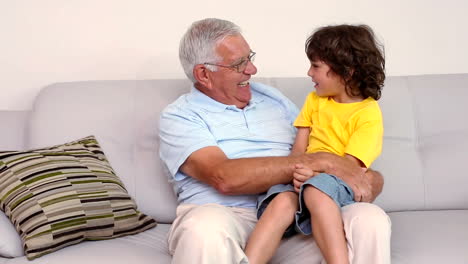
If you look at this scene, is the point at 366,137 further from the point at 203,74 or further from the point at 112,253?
the point at 112,253

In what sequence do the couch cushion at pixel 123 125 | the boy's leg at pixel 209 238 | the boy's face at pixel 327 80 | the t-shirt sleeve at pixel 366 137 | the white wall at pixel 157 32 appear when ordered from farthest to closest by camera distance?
the white wall at pixel 157 32 → the couch cushion at pixel 123 125 → the boy's face at pixel 327 80 → the t-shirt sleeve at pixel 366 137 → the boy's leg at pixel 209 238

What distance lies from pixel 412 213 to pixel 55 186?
4.12ft

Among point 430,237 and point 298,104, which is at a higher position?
point 298,104

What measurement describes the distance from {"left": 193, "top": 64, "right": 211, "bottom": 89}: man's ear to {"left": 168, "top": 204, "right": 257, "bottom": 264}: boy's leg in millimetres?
591

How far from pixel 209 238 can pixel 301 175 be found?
0.41 metres

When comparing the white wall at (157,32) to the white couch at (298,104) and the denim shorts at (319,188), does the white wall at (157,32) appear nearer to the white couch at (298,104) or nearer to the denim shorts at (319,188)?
the white couch at (298,104)

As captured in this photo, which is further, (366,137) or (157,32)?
(157,32)

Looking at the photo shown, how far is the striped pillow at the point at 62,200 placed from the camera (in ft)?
7.29

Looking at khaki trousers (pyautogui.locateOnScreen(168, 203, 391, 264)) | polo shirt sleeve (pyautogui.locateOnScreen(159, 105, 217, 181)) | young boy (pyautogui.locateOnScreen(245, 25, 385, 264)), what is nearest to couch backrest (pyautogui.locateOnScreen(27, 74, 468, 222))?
polo shirt sleeve (pyautogui.locateOnScreen(159, 105, 217, 181))

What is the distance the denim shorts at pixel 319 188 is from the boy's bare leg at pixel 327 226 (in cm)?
2

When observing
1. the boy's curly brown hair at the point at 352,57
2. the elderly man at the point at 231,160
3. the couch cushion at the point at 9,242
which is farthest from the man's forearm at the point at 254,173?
the couch cushion at the point at 9,242

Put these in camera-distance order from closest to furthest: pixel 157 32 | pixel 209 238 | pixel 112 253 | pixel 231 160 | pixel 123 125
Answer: pixel 209 238, pixel 112 253, pixel 231 160, pixel 123 125, pixel 157 32

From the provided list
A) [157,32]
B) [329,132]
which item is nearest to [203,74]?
[329,132]

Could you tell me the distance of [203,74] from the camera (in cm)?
250
